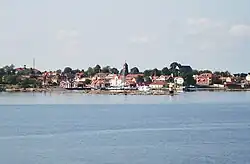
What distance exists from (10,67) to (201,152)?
11832 centimetres

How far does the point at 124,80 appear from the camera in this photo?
370 ft

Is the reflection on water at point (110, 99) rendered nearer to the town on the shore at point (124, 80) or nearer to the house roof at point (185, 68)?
the town on the shore at point (124, 80)

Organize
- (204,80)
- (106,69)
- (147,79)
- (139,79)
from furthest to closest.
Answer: (106,69)
(204,80)
(147,79)
(139,79)

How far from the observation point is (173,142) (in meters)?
23.5

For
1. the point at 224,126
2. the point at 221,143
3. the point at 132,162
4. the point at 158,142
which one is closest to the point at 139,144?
the point at 158,142

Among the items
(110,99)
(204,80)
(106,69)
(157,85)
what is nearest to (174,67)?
(204,80)

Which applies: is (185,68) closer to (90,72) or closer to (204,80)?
(204,80)

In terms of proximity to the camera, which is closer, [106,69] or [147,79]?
[147,79]

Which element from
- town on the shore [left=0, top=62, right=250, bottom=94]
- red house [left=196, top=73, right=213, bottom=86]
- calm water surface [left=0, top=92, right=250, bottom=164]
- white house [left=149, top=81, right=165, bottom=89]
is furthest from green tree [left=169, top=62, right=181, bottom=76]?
calm water surface [left=0, top=92, right=250, bottom=164]

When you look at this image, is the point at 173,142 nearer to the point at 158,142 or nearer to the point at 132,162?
the point at 158,142

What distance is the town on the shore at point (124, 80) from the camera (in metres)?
109

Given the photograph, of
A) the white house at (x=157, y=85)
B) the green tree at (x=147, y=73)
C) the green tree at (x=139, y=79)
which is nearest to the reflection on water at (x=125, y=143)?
the white house at (x=157, y=85)

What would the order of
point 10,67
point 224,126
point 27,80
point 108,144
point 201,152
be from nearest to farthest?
point 201,152 → point 108,144 → point 224,126 → point 27,80 → point 10,67

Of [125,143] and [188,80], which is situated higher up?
[188,80]
